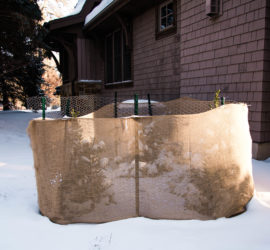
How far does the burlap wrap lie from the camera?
2.61 meters

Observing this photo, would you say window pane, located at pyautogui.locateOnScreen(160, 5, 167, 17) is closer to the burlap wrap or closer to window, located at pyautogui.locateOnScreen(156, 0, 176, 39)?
window, located at pyautogui.locateOnScreen(156, 0, 176, 39)

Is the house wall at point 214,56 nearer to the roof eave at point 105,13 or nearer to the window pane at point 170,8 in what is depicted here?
the window pane at point 170,8

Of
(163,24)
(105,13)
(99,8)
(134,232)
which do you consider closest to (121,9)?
(105,13)

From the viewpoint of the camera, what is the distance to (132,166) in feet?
8.68

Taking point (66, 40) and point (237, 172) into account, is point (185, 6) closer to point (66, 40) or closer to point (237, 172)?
point (237, 172)

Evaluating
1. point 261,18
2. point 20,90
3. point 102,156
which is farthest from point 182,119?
point 20,90

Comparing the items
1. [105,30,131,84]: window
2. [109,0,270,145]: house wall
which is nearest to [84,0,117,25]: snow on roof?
[105,30,131,84]: window

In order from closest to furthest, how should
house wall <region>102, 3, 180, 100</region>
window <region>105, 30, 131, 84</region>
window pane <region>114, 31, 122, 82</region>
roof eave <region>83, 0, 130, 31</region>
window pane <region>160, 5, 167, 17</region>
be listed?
1. house wall <region>102, 3, 180, 100</region>
2. window pane <region>160, 5, 167, 17</region>
3. roof eave <region>83, 0, 130, 31</region>
4. window <region>105, 30, 131, 84</region>
5. window pane <region>114, 31, 122, 82</region>

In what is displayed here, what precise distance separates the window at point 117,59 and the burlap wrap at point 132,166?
272 inches

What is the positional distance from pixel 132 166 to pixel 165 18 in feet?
19.6

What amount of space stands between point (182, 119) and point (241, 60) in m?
3.01

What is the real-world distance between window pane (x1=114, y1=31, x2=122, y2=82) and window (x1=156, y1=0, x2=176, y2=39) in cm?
269

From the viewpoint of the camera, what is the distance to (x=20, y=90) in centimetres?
1677

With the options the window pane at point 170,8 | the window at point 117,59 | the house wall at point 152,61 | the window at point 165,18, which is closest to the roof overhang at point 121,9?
the house wall at point 152,61
